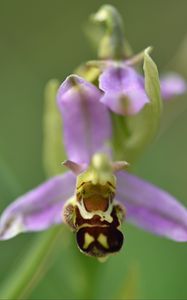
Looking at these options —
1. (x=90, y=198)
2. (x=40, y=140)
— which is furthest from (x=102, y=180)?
(x=40, y=140)

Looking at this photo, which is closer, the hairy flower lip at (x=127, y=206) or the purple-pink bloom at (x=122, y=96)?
the purple-pink bloom at (x=122, y=96)

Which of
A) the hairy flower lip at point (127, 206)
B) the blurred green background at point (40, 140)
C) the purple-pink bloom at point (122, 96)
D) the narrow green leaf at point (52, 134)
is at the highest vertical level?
the purple-pink bloom at point (122, 96)

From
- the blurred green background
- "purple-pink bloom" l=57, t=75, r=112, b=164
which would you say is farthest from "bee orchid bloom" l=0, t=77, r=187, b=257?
the blurred green background

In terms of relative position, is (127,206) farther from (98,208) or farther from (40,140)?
(40,140)

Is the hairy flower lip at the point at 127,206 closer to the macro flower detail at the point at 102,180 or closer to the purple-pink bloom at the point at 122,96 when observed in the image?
the macro flower detail at the point at 102,180

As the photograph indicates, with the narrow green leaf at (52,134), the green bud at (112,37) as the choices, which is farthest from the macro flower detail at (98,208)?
the green bud at (112,37)

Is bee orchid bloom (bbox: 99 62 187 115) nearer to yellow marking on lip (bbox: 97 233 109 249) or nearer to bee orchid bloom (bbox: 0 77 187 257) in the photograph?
bee orchid bloom (bbox: 0 77 187 257)

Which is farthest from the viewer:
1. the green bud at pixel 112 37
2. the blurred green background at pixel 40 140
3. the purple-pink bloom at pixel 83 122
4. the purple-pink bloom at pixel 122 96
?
the blurred green background at pixel 40 140
